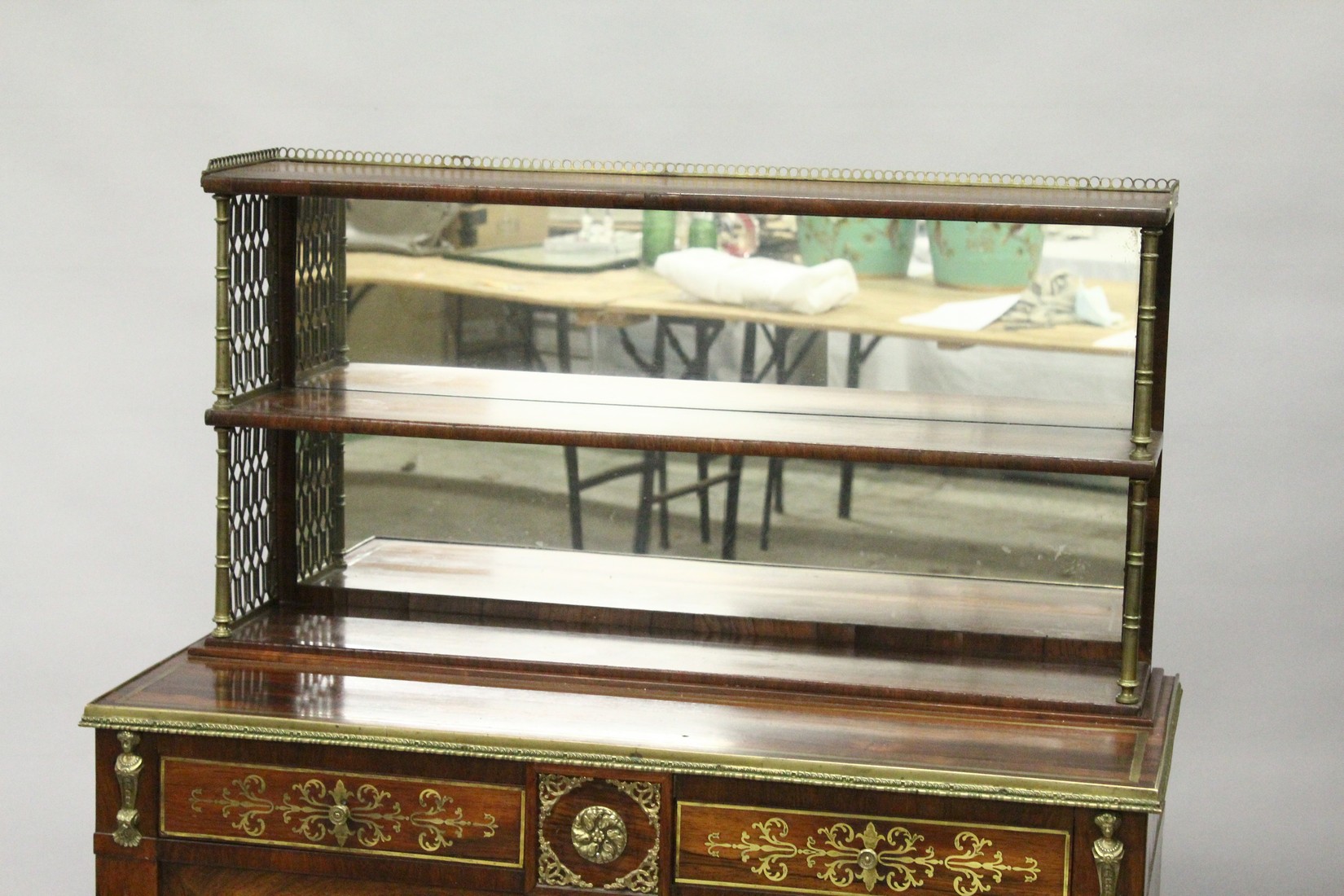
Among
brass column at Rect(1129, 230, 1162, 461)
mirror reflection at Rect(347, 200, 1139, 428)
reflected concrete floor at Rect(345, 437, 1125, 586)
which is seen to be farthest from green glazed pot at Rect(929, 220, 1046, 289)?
reflected concrete floor at Rect(345, 437, 1125, 586)

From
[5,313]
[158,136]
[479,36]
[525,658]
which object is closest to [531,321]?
[525,658]

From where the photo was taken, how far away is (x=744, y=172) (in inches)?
140

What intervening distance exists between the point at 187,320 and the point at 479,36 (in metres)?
1.05

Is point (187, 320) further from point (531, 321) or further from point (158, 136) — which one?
point (531, 321)

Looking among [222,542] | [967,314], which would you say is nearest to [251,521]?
[222,542]

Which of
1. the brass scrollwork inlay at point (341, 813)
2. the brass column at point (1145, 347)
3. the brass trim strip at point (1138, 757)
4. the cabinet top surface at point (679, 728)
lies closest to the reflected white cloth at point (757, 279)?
the brass column at point (1145, 347)

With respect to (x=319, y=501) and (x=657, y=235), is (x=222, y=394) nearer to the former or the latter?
(x=319, y=501)

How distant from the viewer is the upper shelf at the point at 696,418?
335 cm

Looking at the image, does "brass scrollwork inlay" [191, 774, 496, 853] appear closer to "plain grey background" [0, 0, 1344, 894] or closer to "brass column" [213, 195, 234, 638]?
"brass column" [213, 195, 234, 638]

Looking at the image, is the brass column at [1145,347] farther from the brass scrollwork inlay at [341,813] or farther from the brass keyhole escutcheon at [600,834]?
the brass scrollwork inlay at [341,813]

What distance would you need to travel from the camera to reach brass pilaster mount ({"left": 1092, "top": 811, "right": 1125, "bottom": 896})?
3.10m

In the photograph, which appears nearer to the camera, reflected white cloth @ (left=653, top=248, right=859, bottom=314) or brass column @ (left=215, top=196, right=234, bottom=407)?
brass column @ (left=215, top=196, right=234, bottom=407)

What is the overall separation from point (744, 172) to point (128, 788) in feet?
5.11

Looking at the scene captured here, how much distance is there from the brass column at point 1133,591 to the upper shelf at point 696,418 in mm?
64
